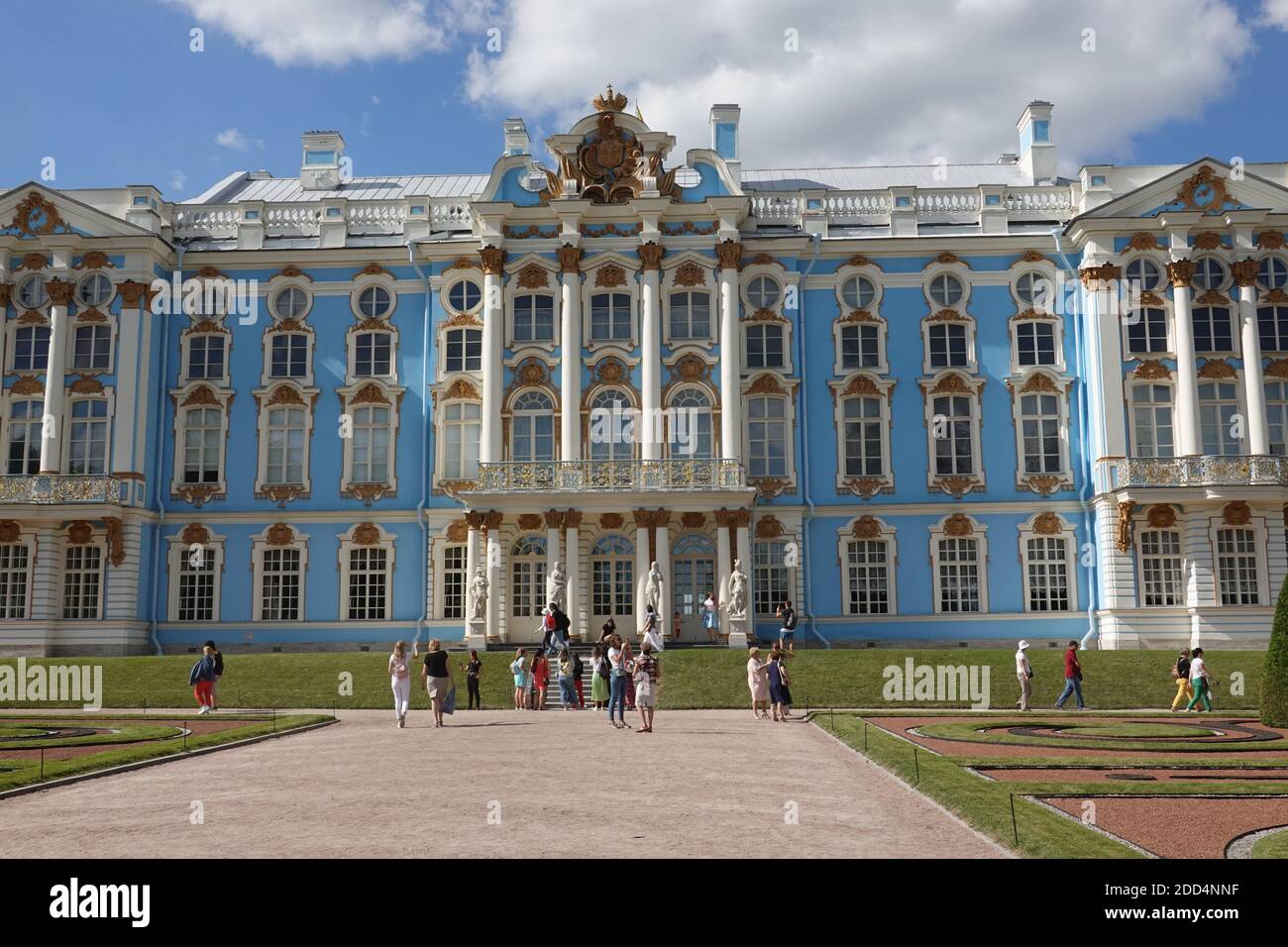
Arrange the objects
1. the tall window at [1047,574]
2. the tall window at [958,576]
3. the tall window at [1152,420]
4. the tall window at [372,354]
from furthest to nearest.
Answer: the tall window at [372,354] < the tall window at [958,576] < the tall window at [1047,574] < the tall window at [1152,420]

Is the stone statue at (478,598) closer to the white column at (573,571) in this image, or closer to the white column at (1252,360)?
the white column at (573,571)

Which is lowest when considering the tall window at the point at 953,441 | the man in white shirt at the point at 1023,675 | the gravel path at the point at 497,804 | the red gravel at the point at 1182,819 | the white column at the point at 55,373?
the red gravel at the point at 1182,819

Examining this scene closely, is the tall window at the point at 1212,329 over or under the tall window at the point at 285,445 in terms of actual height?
over

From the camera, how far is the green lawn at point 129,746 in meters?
15.8

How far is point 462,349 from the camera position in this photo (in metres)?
41.6

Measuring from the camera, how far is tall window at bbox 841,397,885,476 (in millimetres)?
40812

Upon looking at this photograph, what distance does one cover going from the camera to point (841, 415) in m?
40.9

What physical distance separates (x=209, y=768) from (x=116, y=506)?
2496cm

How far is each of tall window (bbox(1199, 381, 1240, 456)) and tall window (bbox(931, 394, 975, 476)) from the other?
7031mm

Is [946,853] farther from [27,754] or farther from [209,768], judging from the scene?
[27,754]

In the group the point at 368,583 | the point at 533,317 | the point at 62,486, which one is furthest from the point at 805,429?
the point at 62,486

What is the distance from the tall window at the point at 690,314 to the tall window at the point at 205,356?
15.3 metres

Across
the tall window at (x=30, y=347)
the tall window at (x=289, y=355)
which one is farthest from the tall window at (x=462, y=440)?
the tall window at (x=30, y=347)
